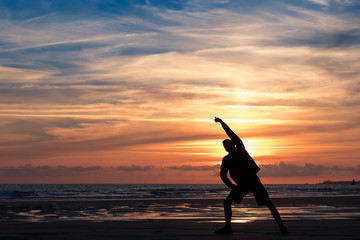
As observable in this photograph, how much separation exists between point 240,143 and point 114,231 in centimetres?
344

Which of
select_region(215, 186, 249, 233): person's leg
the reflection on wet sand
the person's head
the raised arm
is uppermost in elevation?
the raised arm

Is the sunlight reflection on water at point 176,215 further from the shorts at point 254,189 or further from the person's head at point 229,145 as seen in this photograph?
the person's head at point 229,145

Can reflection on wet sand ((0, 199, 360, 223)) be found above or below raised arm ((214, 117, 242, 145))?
below

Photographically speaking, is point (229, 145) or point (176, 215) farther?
point (176, 215)

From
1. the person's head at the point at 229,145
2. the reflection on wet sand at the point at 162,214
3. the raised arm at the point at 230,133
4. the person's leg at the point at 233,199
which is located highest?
the raised arm at the point at 230,133

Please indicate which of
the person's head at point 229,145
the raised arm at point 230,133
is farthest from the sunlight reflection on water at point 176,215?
the raised arm at point 230,133

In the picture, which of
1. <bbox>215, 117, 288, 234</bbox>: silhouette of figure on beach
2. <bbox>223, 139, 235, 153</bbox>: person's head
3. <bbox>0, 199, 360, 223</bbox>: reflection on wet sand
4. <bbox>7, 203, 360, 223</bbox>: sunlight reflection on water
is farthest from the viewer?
<bbox>0, 199, 360, 223</bbox>: reflection on wet sand

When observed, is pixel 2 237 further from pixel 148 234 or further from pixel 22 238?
pixel 148 234

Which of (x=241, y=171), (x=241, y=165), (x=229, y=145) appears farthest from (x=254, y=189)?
(x=229, y=145)

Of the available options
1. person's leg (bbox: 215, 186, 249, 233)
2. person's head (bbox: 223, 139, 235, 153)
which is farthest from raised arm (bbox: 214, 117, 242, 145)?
person's leg (bbox: 215, 186, 249, 233)

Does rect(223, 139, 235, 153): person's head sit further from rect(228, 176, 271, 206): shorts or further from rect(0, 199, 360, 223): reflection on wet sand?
rect(0, 199, 360, 223): reflection on wet sand

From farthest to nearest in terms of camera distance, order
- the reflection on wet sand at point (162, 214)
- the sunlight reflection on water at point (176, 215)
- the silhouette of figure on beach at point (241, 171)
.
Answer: the reflection on wet sand at point (162, 214) → the sunlight reflection on water at point (176, 215) → the silhouette of figure on beach at point (241, 171)

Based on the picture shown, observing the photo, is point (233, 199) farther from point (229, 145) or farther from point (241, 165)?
point (229, 145)

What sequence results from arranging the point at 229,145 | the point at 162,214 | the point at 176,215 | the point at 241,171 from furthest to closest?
the point at 162,214, the point at 176,215, the point at 229,145, the point at 241,171
